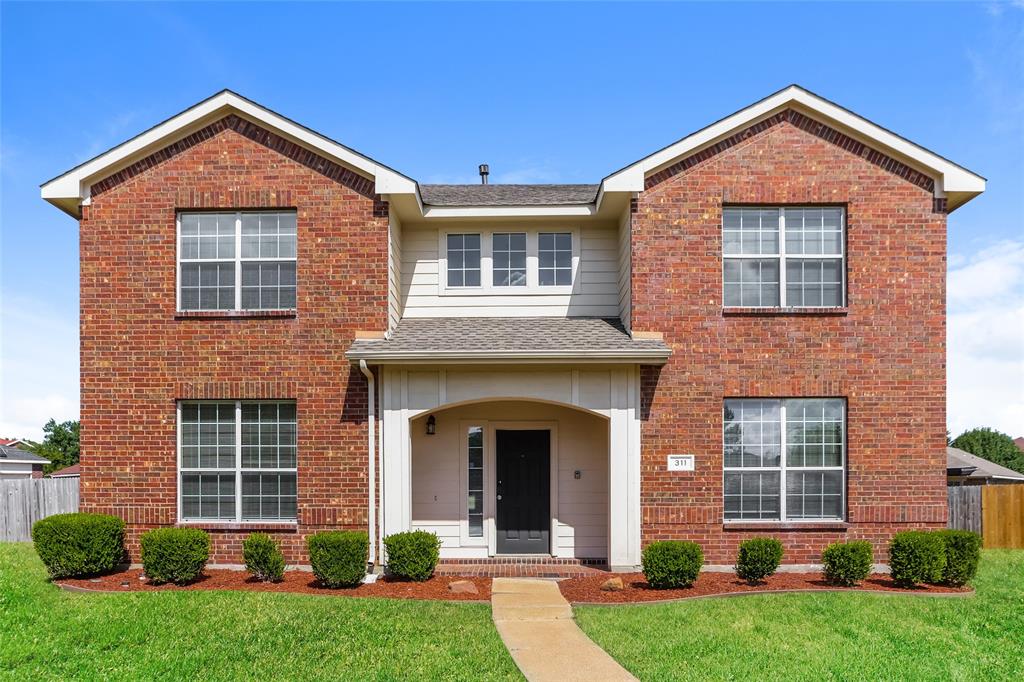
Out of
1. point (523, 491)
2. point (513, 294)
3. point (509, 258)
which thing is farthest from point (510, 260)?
point (523, 491)

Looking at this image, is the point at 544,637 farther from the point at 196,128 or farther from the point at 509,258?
the point at 196,128

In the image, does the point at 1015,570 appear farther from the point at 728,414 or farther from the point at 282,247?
the point at 282,247

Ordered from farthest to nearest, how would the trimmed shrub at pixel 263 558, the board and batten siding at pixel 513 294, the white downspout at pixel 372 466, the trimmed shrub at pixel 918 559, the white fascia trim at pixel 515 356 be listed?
the board and batten siding at pixel 513 294 → the white downspout at pixel 372 466 → the white fascia trim at pixel 515 356 → the trimmed shrub at pixel 263 558 → the trimmed shrub at pixel 918 559

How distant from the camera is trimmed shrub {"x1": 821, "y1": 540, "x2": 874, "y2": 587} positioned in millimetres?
10406

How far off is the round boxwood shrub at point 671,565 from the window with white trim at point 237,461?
18.7 ft

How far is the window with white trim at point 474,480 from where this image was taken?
1285 centimetres

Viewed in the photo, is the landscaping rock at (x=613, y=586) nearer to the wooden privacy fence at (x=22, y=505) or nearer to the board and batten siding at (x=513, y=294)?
the board and batten siding at (x=513, y=294)

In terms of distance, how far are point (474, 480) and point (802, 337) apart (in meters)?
→ 6.15

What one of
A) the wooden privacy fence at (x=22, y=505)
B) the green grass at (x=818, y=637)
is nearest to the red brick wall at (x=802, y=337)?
the green grass at (x=818, y=637)

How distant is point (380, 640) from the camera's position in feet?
26.1

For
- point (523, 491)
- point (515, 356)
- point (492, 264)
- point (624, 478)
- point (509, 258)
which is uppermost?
point (509, 258)

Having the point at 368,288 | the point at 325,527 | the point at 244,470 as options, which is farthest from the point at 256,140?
the point at 325,527

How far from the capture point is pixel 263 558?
10.6 metres

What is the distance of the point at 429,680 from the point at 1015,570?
36.0 ft
